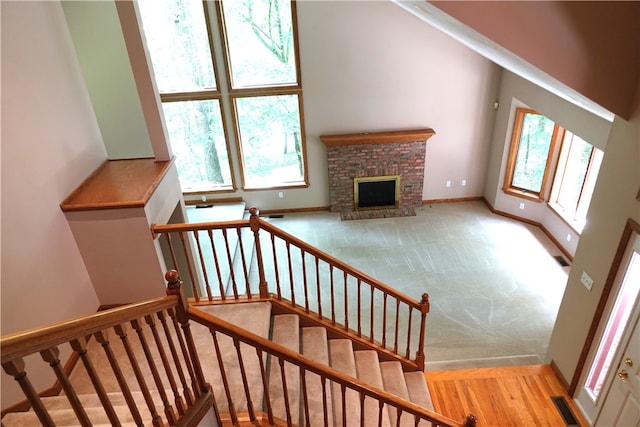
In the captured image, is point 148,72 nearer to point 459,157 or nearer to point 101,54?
point 101,54

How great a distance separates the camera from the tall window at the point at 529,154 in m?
6.71

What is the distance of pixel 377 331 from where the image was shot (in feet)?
16.8

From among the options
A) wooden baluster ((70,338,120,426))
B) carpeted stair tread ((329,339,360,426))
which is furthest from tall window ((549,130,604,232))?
wooden baluster ((70,338,120,426))

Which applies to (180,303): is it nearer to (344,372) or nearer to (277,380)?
(277,380)

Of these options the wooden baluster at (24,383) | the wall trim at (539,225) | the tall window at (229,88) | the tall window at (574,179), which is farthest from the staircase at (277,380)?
the tall window at (229,88)

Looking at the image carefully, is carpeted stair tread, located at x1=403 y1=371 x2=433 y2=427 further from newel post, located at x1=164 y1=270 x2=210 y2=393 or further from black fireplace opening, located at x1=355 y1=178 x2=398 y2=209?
black fireplace opening, located at x1=355 y1=178 x2=398 y2=209

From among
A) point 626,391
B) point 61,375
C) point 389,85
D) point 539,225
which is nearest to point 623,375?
point 626,391

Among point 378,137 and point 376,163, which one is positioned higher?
point 378,137

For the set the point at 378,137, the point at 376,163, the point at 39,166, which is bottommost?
the point at 376,163

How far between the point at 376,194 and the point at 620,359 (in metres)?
5.36

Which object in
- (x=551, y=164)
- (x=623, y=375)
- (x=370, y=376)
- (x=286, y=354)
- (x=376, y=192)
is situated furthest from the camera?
(x=376, y=192)

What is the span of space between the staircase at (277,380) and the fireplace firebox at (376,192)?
15.2 feet

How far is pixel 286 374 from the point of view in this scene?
299 centimetres

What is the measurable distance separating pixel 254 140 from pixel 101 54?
293 centimetres
